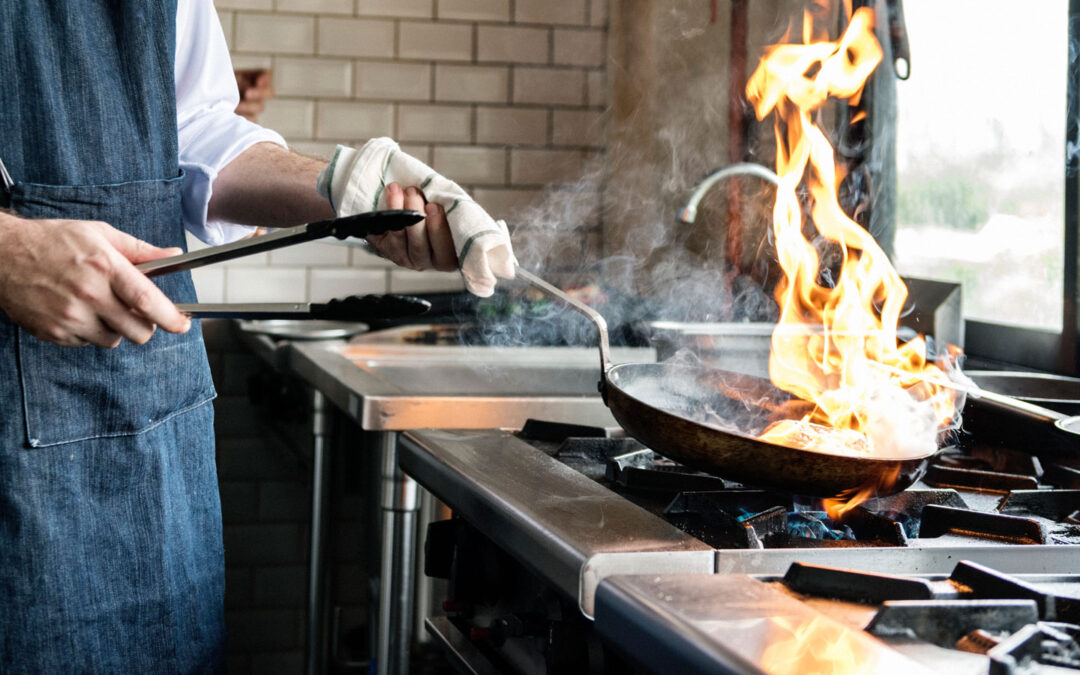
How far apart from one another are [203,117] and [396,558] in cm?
67

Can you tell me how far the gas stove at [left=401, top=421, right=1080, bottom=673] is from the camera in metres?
0.69

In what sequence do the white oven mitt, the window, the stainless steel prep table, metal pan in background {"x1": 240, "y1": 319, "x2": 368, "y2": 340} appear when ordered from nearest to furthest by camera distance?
the white oven mitt, the stainless steel prep table, the window, metal pan in background {"x1": 240, "y1": 319, "x2": 368, "y2": 340}

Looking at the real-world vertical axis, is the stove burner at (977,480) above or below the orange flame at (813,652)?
above

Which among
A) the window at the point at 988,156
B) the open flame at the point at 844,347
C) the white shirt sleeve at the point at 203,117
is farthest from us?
the window at the point at 988,156

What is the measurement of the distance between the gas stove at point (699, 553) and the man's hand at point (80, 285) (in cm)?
34

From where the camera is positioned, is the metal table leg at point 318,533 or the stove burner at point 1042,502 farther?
the metal table leg at point 318,533

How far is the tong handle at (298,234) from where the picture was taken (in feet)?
2.88

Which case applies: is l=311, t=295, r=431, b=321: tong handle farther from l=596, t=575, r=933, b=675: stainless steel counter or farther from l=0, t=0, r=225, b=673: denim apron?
l=0, t=0, r=225, b=673: denim apron

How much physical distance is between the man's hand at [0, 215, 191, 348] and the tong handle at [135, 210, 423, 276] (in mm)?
33

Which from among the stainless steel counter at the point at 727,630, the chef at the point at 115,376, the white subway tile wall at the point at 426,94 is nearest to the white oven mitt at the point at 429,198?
the chef at the point at 115,376

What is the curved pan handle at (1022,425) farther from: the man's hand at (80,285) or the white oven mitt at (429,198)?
the man's hand at (80,285)

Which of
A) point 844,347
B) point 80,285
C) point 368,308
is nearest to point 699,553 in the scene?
point 368,308

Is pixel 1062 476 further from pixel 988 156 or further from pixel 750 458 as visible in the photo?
pixel 988 156

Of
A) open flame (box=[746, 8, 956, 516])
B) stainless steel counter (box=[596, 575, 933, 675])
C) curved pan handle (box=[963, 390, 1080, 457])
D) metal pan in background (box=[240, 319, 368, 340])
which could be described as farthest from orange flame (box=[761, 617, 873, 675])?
metal pan in background (box=[240, 319, 368, 340])
